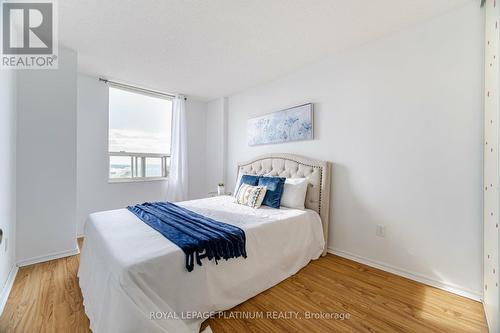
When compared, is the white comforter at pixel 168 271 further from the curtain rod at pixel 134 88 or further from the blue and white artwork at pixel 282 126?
the curtain rod at pixel 134 88

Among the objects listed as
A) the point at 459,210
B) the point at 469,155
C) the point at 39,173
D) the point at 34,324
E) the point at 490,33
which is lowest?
the point at 34,324

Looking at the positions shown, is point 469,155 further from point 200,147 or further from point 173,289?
point 200,147

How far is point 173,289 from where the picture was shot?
1.41 metres

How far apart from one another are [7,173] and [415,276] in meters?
4.04

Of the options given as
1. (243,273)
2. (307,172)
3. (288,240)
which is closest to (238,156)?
(307,172)

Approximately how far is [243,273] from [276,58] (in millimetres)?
2616

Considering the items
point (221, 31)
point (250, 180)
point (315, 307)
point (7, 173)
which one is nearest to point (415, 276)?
point (315, 307)

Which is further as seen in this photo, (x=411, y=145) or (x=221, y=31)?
(x=221, y=31)

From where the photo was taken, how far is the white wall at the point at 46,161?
2.44m

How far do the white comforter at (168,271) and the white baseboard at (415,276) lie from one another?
0.54 metres

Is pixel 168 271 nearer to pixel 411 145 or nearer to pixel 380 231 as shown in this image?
pixel 380 231

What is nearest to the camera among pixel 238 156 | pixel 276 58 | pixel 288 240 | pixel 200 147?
pixel 288 240

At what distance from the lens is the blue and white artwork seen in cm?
304

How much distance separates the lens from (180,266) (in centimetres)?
145
